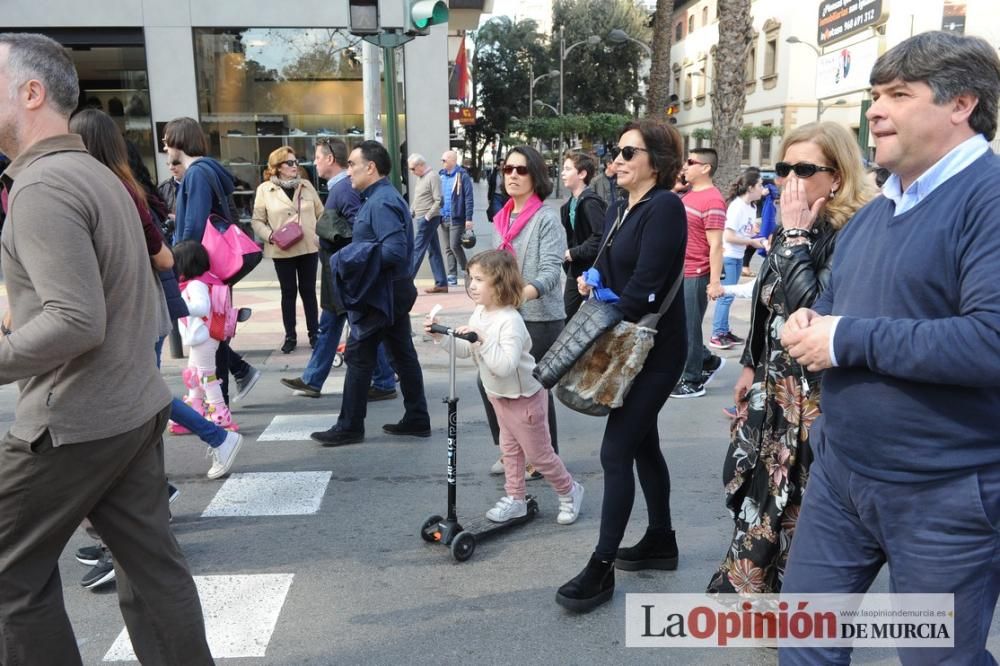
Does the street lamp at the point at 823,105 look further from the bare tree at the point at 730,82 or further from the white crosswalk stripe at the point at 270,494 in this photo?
the white crosswalk stripe at the point at 270,494

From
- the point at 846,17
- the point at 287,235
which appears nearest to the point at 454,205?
the point at 287,235

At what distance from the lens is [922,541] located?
1905mm

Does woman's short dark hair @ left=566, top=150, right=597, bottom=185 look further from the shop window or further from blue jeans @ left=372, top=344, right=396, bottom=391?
the shop window

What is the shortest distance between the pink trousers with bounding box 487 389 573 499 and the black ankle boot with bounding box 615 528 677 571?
593 millimetres

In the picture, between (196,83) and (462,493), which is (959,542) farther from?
(196,83)

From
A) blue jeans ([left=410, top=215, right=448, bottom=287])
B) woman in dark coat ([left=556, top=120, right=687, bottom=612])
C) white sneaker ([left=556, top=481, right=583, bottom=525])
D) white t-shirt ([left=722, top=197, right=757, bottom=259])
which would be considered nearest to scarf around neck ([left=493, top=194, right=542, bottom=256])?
woman in dark coat ([left=556, top=120, right=687, bottom=612])

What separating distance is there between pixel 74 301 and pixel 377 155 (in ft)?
11.2

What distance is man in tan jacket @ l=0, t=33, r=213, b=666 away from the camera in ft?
6.72

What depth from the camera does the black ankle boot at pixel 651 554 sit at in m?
3.64

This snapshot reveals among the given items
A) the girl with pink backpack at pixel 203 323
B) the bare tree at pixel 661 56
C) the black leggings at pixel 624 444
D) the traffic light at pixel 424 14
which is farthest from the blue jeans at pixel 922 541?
the bare tree at pixel 661 56

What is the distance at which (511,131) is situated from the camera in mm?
53562

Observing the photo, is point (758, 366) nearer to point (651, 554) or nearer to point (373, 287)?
point (651, 554)

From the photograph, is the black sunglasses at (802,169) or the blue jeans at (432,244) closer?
the black sunglasses at (802,169)

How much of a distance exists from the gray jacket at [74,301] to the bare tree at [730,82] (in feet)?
46.3
